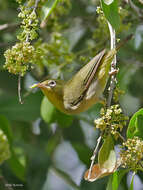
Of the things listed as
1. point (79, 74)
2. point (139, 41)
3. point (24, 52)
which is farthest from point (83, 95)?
point (139, 41)

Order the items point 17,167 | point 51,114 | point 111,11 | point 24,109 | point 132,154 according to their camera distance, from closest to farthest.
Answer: point 132,154, point 111,11, point 51,114, point 24,109, point 17,167

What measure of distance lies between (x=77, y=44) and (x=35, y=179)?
1587mm

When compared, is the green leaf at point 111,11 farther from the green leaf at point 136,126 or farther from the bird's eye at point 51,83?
the bird's eye at point 51,83

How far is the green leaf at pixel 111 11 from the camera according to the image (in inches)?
74.8

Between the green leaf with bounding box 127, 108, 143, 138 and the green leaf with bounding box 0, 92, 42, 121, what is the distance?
1075 millimetres

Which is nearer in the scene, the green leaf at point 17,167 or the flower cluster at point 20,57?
the flower cluster at point 20,57

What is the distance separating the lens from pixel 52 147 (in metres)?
3.50

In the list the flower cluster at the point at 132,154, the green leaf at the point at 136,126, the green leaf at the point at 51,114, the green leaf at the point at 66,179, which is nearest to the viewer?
the flower cluster at the point at 132,154

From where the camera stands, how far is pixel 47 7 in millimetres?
2023

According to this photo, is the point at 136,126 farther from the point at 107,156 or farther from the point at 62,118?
the point at 62,118

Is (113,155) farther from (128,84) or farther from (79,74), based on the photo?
(128,84)

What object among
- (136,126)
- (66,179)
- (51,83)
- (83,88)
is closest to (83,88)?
(83,88)

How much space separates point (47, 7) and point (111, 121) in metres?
0.66

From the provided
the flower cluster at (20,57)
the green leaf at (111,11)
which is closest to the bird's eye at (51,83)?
the flower cluster at (20,57)
